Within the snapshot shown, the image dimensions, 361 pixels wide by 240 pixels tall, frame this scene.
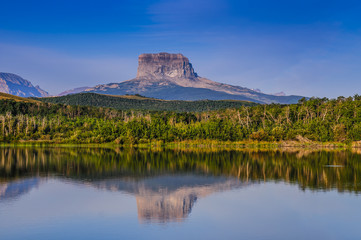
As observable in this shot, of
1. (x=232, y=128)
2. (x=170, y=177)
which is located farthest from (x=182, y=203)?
(x=232, y=128)

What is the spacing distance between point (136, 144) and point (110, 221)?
8669 centimetres

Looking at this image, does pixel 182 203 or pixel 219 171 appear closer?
pixel 182 203

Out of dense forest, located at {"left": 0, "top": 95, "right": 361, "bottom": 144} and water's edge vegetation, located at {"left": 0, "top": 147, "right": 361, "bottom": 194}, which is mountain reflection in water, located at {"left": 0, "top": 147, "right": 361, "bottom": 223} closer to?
water's edge vegetation, located at {"left": 0, "top": 147, "right": 361, "bottom": 194}

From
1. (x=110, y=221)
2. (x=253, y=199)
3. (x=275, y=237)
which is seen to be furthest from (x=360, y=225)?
(x=110, y=221)

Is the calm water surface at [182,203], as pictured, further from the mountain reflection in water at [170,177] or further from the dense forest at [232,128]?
the dense forest at [232,128]

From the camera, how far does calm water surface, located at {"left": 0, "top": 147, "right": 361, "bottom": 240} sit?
22375 mm

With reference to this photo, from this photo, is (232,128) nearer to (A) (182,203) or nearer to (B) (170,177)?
(B) (170,177)

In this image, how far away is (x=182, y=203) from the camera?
29.5 m

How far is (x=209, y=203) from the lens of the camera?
1166 inches

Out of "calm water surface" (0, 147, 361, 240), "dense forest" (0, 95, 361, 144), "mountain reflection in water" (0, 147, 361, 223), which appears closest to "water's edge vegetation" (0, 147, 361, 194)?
"mountain reflection in water" (0, 147, 361, 223)

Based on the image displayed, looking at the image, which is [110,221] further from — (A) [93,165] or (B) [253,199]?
(A) [93,165]

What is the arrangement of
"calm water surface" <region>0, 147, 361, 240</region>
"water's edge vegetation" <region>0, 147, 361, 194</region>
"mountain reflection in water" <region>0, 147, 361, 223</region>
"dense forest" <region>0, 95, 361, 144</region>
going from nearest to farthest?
"calm water surface" <region>0, 147, 361, 240</region>
"mountain reflection in water" <region>0, 147, 361, 223</region>
"water's edge vegetation" <region>0, 147, 361, 194</region>
"dense forest" <region>0, 95, 361, 144</region>

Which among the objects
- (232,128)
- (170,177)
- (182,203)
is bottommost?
(182,203)

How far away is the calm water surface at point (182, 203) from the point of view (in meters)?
22.4
